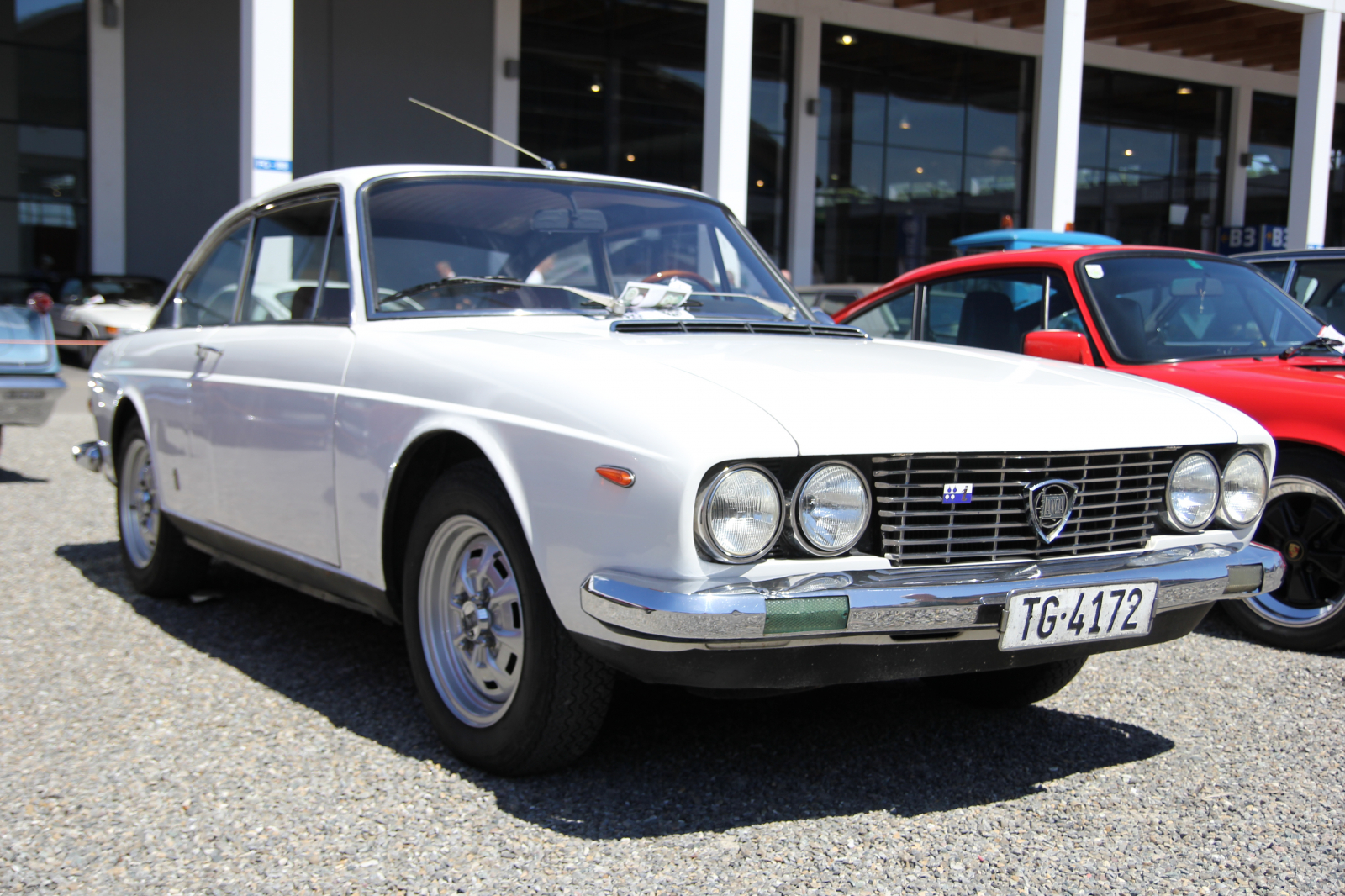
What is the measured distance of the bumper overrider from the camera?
7.27 feet

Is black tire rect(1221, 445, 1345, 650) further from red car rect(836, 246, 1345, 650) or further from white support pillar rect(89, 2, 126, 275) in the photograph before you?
white support pillar rect(89, 2, 126, 275)

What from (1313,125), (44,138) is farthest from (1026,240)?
(44,138)

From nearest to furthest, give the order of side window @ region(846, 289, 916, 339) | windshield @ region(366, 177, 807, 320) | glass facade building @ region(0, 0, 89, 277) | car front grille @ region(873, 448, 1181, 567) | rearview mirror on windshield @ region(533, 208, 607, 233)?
1. car front grille @ region(873, 448, 1181, 567)
2. windshield @ region(366, 177, 807, 320)
3. rearview mirror on windshield @ region(533, 208, 607, 233)
4. side window @ region(846, 289, 916, 339)
5. glass facade building @ region(0, 0, 89, 277)

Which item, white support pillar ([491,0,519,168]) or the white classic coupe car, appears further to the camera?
white support pillar ([491,0,519,168])

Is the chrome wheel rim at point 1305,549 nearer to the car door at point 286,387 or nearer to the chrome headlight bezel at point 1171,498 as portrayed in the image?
the chrome headlight bezel at point 1171,498

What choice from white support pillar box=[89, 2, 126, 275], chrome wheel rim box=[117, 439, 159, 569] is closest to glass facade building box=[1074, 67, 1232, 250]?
white support pillar box=[89, 2, 126, 275]

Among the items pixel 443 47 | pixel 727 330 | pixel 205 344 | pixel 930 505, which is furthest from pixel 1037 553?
pixel 443 47

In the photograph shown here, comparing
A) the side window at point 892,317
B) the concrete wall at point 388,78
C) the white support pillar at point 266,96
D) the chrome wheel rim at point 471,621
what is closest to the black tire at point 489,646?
the chrome wheel rim at point 471,621

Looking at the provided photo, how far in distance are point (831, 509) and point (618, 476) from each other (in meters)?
0.44

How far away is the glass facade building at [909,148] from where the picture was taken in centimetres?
2220

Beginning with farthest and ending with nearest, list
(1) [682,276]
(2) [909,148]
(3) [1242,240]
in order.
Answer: (3) [1242,240]
(2) [909,148]
(1) [682,276]

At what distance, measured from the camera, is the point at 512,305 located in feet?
11.1

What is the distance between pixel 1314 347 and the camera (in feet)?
14.3

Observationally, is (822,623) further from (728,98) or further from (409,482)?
(728,98)
